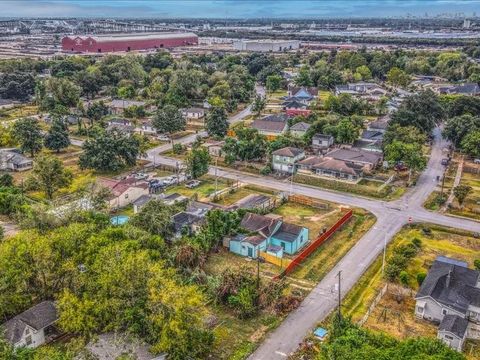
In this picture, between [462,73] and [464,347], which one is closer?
[464,347]

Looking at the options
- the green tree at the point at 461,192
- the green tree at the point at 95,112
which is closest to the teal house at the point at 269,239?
the green tree at the point at 461,192

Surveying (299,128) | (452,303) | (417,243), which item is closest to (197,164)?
(299,128)

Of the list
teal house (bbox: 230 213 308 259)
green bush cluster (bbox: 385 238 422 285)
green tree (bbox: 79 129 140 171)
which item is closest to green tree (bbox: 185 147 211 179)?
green tree (bbox: 79 129 140 171)

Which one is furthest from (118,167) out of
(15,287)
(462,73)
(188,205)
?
(462,73)

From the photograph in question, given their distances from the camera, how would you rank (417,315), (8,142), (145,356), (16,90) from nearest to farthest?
(145,356)
(417,315)
(8,142)
(16,90)

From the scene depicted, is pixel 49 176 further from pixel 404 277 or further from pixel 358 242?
pixel 404 277

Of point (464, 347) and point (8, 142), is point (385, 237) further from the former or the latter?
point (8, 142)
